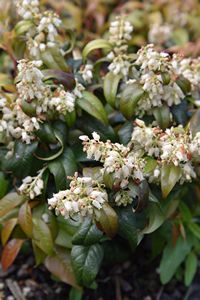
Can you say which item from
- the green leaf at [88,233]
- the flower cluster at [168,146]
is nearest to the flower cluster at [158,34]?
the flower cluster at [168,146]

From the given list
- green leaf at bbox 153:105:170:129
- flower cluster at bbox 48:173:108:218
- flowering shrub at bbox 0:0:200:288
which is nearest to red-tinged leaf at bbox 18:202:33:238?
flowering shrub at bbox 0:0:200:288

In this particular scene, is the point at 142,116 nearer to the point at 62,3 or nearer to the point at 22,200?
the point at 22,200

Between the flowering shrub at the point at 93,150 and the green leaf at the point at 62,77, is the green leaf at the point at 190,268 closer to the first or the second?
→ the flowering shrub at the point at 93,150

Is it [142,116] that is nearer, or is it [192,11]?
[142,116]

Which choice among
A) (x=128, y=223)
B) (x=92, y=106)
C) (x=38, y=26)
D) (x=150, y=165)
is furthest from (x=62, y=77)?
(x=128, y=223)

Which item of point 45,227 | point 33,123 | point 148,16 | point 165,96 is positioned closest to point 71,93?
point 33,123

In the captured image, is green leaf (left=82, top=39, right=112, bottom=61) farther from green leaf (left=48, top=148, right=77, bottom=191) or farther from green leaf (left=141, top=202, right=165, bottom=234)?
green leaf (left=141, top=202, right=165, bottom=234)
